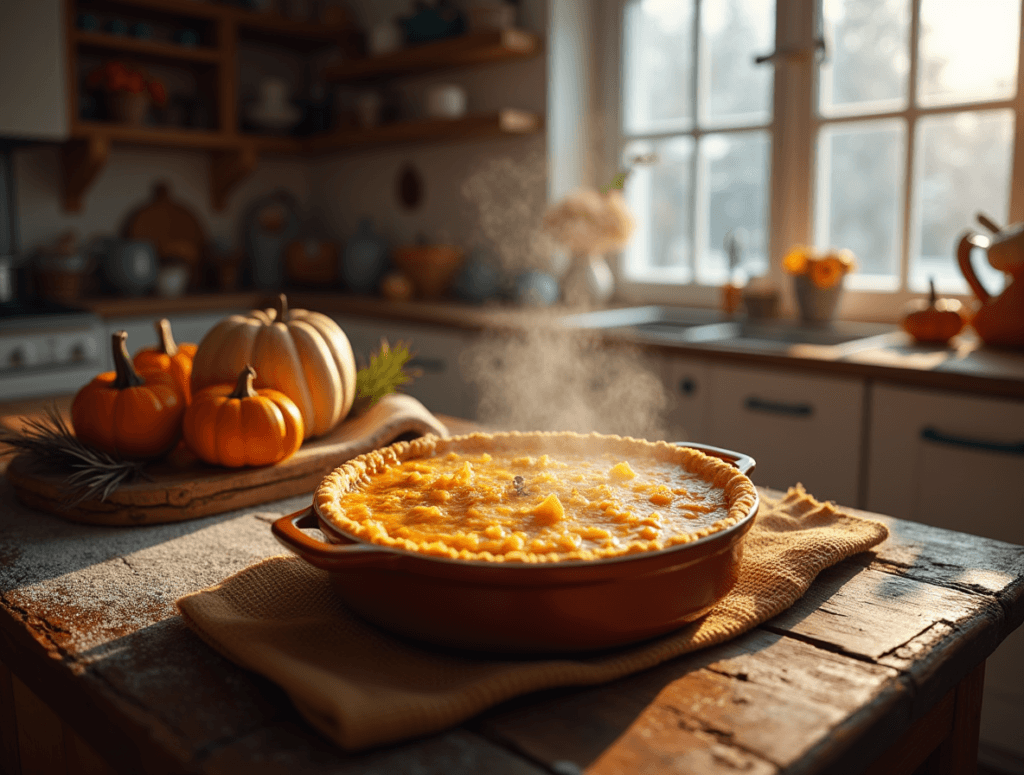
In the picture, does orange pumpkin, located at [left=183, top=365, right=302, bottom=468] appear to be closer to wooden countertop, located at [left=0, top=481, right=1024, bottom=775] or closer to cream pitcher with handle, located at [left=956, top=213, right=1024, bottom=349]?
wooden countertop, located at [left=0, top=481, right=1024, bottom=775]

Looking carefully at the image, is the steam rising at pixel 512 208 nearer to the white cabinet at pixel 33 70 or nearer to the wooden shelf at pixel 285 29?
the wooden shelf at pixel 285 29

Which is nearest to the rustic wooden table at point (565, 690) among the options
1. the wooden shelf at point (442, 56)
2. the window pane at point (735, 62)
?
the window pane at point (735, 62)

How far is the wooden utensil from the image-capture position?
4.03m

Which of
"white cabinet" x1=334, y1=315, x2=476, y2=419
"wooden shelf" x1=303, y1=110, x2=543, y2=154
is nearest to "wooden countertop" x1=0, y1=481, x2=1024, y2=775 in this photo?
"white cabinet" x1=334, y1=315, x2=476, y2=419

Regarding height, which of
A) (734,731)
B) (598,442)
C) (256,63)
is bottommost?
(734,731)

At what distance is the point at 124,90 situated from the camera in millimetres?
3553

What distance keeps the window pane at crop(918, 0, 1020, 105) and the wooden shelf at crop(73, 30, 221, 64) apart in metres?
2.88

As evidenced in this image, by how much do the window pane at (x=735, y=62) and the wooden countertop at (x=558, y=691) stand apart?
2414mm

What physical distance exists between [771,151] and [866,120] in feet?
1.08

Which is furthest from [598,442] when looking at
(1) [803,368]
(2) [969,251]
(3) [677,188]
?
(3) [677,188]

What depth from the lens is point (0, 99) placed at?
3156mm

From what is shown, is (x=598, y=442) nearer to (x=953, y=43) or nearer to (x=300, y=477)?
(x=300, y=477)

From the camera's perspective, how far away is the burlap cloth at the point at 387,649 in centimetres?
59

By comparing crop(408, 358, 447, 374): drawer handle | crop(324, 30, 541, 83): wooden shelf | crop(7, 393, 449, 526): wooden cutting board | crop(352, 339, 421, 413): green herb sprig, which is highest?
crop(324, 30, 541, 83): wooden shelf
